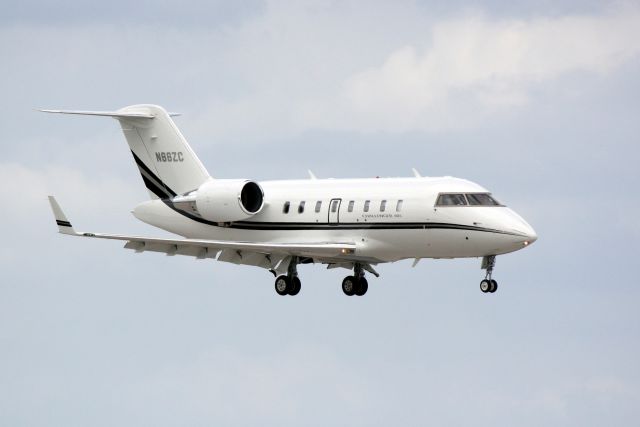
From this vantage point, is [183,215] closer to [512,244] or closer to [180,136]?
[180,136]

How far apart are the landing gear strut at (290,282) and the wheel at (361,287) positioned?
2.19 metres

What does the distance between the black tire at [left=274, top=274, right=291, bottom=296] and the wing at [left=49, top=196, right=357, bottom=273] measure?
30 centimetres

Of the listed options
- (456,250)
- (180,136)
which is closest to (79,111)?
(180,136)

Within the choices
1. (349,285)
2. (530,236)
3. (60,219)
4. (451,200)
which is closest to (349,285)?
(349,285)

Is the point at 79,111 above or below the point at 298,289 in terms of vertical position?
above

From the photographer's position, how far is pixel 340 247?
157ft

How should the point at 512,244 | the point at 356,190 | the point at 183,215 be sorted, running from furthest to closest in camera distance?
the point at 183,215
the point at 356,190
the point at 512,244

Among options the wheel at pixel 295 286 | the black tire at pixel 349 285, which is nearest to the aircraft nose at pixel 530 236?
the black tire at pixel 349 285

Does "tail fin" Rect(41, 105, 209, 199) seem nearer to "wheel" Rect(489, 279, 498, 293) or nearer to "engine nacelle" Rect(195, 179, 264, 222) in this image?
"engine nacelle" Rect(195, 179, 264, 222)

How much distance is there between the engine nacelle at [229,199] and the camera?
5038cm

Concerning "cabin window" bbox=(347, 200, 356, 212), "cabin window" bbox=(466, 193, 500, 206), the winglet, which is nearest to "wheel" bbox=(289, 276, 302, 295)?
"cabin window" bbox=(347, 200, 356, 212)

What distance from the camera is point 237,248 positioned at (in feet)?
160

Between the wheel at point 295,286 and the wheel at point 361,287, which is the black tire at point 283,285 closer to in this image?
the wheel at point 295,286

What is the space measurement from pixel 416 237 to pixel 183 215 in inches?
384
